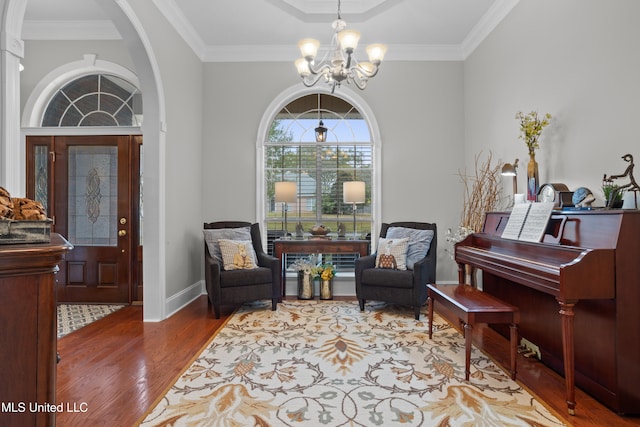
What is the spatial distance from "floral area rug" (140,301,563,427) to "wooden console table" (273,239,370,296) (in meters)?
1.10

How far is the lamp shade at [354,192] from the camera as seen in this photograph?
4.55 metres

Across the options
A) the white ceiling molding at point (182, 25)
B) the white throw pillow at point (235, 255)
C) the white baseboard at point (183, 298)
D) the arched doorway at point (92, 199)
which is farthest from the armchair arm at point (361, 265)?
the white ceiling molding at point (182, 25)

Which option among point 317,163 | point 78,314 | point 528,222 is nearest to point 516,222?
point 528,222

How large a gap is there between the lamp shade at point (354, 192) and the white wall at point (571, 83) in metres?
1.63

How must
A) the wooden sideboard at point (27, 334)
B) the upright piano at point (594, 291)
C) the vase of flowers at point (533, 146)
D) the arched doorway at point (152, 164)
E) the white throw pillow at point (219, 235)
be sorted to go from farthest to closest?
the white throw pillow at point (219, 235), the arched doorway at point (152, 164), the vase of flowers at point (533, 146), the upright piano at point (594, 291), the wooden sideboard at point (27, 334)

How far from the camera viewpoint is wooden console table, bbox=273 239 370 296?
438 cm

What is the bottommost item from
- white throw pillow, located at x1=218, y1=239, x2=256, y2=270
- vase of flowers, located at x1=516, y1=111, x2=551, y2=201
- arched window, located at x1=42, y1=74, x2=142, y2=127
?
white throw pillow, located at x1=218, y1=239, x2=256, y2=270

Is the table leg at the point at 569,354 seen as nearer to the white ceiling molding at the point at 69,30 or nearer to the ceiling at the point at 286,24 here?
the ceiling at the point at 286,24

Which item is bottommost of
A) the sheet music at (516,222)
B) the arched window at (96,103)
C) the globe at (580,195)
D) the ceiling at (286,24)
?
the sheet music at (516,222)

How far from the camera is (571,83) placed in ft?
9.21

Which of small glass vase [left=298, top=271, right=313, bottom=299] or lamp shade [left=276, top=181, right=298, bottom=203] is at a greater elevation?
lamp shade [left=276, top=181, right=298, bottom=203]

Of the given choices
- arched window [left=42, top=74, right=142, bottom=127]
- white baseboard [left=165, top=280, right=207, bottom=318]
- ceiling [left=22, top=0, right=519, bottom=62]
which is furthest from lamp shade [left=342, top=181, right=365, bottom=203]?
arched window [left=42, top=74, right=142, bottom=127]

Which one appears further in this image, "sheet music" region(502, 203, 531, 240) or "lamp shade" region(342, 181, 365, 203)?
"lamp shade" region(342, 181, 365, 203)

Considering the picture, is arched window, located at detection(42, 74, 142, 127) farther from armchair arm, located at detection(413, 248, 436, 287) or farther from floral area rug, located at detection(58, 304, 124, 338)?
armchair arm, located at detection(413, 248, 436, 287)
